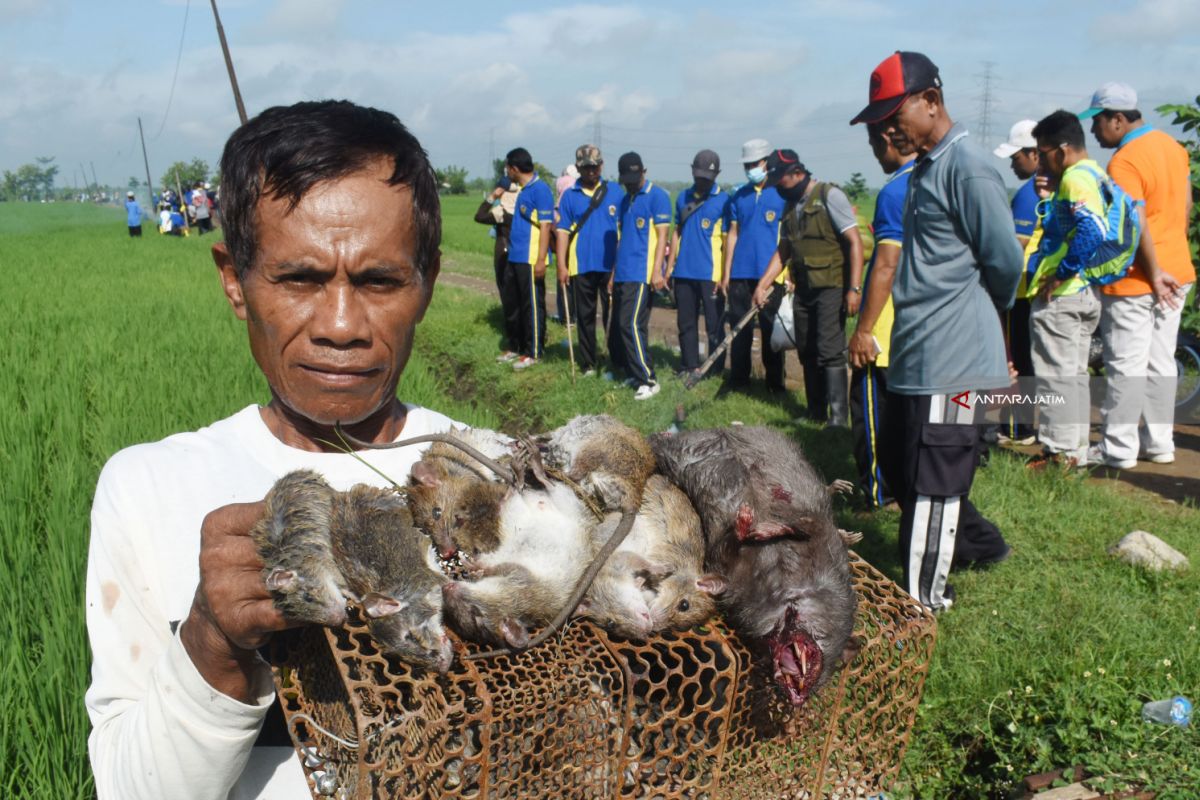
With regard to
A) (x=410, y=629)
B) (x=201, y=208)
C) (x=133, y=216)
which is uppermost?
(x=201, y=208)

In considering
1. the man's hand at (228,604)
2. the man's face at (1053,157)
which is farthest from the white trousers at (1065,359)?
the man's hand at (228,604)

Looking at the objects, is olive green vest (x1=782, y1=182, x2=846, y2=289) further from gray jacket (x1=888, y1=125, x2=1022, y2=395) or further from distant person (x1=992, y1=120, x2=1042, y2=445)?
gray jacket (x1=888, y1=125, x2=1022, y2=395)

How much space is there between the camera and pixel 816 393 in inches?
298

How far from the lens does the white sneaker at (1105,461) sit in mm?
6242

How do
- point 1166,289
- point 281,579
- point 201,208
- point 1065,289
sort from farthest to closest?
point 201,208, point 1065,289, point 1166,289, point 281,579

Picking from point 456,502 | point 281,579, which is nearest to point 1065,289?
point 456,502

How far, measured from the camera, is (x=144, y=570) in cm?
144

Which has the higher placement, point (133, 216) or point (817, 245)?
point (133, 216)

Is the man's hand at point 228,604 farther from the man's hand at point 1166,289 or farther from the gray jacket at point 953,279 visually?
the man's hand at point 1166,289

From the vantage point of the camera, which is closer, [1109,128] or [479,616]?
[479,616]

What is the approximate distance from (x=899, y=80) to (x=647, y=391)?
470 centimetres

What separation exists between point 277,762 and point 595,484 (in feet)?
2.44

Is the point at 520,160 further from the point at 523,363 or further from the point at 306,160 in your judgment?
the point at 306,160

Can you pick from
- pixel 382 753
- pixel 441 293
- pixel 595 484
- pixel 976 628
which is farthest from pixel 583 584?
pixel 441 293
